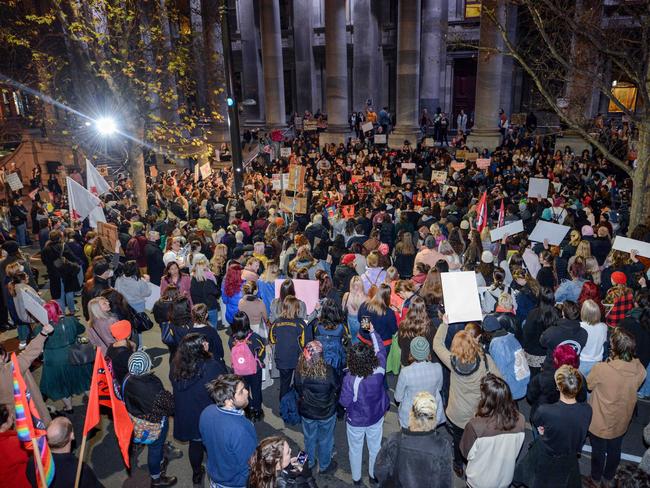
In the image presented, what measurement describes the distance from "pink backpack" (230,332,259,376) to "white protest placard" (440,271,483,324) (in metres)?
2.49

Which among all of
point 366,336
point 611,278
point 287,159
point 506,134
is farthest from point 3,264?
point 506,134

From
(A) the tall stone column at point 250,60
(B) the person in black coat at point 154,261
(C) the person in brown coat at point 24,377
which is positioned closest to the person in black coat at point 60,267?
(B) the person in black coat at point 154,261

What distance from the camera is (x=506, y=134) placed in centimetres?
2430

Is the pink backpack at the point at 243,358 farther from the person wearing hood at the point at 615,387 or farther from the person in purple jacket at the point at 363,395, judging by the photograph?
the person wearing hood at the point at 615,387

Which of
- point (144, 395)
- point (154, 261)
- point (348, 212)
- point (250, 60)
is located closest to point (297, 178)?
point (348, 212)

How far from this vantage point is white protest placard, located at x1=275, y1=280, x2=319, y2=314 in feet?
25.1

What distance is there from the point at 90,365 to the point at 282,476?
4906 mm

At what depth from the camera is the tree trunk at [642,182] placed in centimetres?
1105

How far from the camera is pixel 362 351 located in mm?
5047

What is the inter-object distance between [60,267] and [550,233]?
9.51 metres

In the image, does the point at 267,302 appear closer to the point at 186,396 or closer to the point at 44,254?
the point at 186,396

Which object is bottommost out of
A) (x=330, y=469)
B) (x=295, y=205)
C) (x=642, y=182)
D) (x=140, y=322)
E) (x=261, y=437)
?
(x=261, y=437)

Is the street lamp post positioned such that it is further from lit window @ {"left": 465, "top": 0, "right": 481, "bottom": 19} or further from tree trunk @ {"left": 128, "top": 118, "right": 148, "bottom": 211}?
lit window @ {"left": 465, "top": 0, "right": 481, "bottom": 19}

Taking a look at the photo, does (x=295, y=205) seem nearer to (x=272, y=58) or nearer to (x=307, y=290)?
(x=307, y=290)
